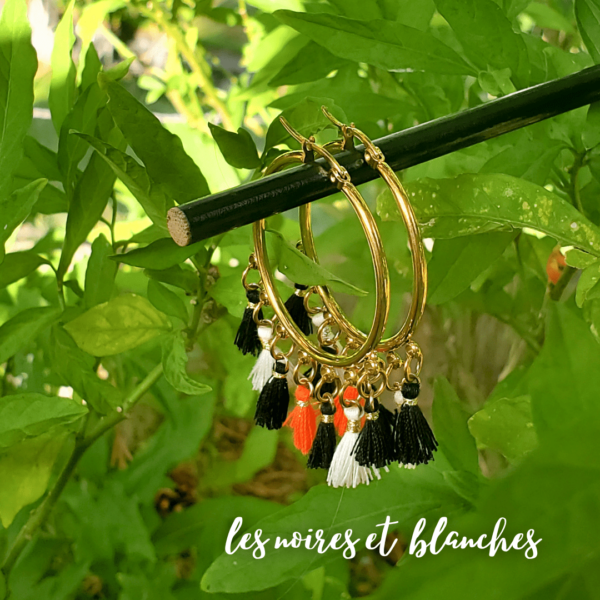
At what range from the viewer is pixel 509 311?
476 mm

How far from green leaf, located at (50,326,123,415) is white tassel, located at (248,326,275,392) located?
0.29 ft

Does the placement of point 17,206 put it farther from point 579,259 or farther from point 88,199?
point 579,259

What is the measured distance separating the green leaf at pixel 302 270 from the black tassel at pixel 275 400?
0.07 m

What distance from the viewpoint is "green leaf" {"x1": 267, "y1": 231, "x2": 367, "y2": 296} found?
0.24 metres

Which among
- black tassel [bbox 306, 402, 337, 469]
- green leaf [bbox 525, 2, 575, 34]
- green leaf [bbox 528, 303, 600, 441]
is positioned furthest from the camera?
green leaf [bbox 525, 2, 575, 34]

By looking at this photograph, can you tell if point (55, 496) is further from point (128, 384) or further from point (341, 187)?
point (341, 187)

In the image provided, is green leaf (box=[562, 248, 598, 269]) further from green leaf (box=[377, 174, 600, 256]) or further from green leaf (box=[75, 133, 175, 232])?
green leaf (box=[75, 133, 175, 232])

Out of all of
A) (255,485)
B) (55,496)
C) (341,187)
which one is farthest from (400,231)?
(255,485)

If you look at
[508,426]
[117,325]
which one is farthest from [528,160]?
[117,325]

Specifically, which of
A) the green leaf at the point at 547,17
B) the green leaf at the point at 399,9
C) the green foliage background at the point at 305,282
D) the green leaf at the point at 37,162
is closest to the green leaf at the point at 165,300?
the green foliage background at the point at 305,282

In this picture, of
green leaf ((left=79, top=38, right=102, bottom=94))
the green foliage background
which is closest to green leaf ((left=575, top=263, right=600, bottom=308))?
the green foliage background

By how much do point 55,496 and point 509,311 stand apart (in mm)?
366

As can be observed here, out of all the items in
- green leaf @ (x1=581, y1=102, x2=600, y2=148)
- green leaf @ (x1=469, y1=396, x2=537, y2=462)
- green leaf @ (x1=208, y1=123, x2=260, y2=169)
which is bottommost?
green leaf @ (x1=469, y1=396, x2=537, y2=462)

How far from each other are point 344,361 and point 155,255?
0.11 m
